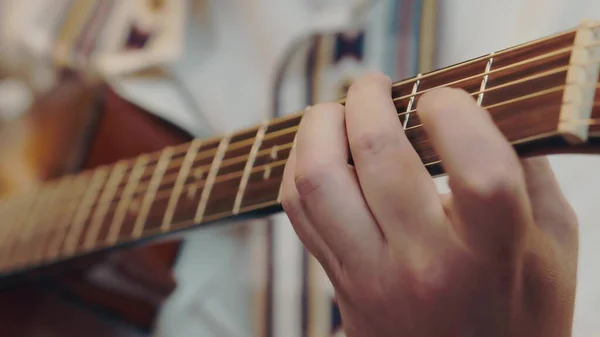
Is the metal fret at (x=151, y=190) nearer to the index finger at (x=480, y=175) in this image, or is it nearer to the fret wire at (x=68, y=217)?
the fret wire at (x=68, y=217)

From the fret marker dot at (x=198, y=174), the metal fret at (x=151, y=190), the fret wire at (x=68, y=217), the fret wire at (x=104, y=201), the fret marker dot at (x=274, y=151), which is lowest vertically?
the fret wire at (x=68, y=217)

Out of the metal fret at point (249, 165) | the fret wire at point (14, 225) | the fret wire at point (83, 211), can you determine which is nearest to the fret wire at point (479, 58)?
the metal fret at point (249, 165)

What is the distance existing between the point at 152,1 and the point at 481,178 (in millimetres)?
595

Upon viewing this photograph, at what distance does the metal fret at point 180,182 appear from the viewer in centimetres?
47

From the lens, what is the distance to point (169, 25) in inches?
27.4

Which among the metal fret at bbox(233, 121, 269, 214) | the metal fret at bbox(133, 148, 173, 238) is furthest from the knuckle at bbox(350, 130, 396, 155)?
the metal fret at bbox(133, 148, 173, 238)

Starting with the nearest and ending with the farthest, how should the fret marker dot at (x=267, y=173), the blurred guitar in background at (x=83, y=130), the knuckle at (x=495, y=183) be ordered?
1. the knuckle at (x=495, y=183)
2. the fret marker dot at (x=267, y=173)
3. the blurred guitar in background at (x=83, y=130)

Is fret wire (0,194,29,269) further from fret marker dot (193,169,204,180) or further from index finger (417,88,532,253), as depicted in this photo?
index finger (417,88,532,253)

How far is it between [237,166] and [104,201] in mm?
215

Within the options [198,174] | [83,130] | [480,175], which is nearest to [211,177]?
[198,174]

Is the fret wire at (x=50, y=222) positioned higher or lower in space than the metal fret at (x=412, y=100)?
lower

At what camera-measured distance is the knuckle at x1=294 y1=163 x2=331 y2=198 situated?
0.95 ft

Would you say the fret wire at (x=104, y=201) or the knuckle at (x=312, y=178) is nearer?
the knuckle at (x=312, y=178)

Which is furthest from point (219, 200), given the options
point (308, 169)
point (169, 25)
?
point (169, 25)
